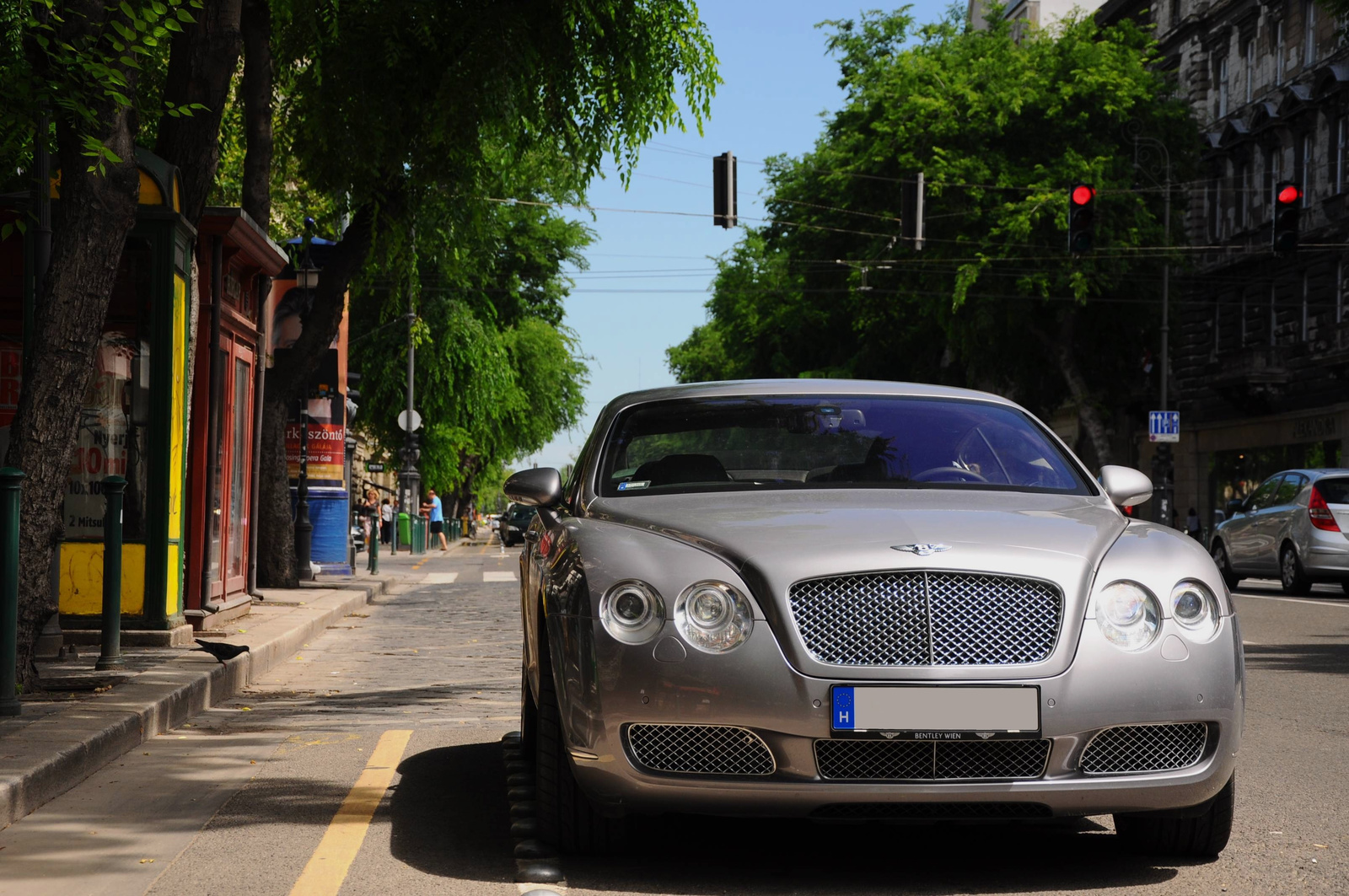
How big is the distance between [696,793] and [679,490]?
4.44 feet

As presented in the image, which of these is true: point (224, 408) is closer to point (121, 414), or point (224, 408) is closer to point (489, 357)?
point (121, 414)

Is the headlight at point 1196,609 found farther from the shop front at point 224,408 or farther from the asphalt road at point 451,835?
the shop front at point 224,408

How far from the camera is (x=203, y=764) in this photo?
295 inches

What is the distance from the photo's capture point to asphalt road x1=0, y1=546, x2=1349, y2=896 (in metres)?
5.04

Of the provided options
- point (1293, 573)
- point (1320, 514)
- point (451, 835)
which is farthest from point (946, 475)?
point (1293, 573)

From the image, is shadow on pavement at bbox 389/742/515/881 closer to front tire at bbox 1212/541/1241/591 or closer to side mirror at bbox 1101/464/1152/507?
side mirror at bbox 1101/464/1152/507

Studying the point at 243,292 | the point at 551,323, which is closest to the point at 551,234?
the point at 551,323

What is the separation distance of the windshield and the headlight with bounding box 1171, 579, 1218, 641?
92cm

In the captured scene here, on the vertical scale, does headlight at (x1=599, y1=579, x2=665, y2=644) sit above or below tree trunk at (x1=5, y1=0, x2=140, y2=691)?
below

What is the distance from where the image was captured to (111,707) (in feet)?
26.8

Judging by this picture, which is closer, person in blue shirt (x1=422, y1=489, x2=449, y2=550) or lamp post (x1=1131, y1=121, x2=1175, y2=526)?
lamp post (x1=1131, y1=121, x2=1175, y2=526)

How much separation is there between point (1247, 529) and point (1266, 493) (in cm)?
66

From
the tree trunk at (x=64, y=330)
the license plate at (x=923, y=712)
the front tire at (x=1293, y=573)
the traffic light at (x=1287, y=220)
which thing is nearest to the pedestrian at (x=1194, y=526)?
the front tire at (x=1293, y=573)

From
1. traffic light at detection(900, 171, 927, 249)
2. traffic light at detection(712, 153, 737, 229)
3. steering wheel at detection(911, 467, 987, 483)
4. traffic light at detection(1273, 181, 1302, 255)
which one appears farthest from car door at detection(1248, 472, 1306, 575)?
steering wheel at detection(911, 467, 987, 483)
